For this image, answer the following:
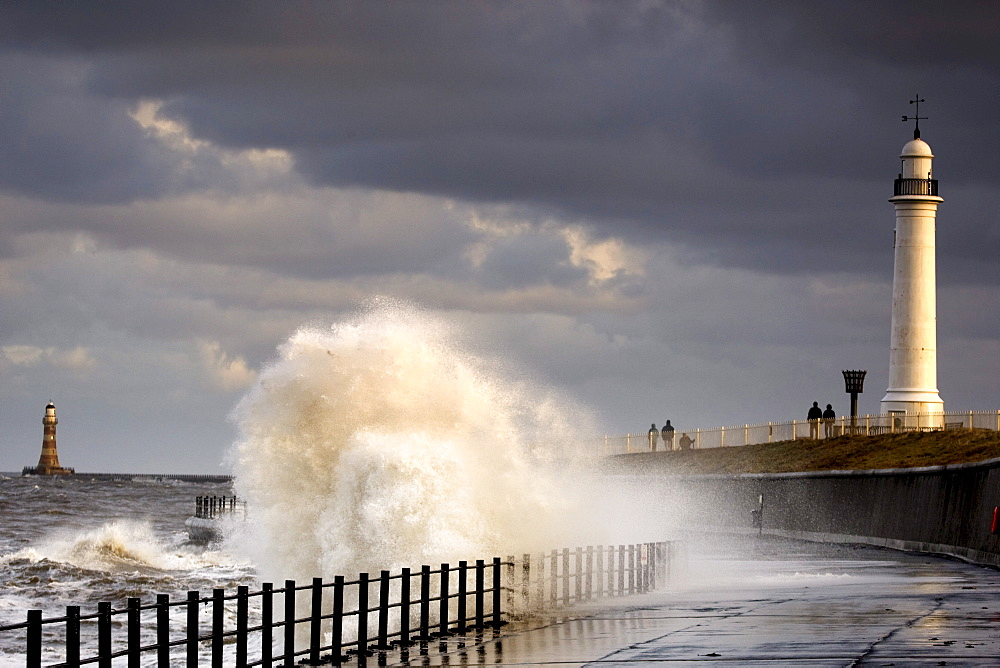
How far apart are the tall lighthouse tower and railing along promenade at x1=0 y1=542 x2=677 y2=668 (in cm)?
3661

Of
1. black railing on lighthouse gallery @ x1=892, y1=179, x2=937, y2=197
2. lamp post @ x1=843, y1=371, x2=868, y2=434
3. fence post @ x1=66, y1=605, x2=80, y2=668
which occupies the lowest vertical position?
fence post @ x1=66, y1=605, x2=80, y2=668

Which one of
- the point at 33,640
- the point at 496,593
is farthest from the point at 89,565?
the point at 33,640

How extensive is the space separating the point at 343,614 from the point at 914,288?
51.0 m

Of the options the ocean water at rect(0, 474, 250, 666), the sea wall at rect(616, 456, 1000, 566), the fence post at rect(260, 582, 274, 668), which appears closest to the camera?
the fence post at rect(260, 582, 274, 668)

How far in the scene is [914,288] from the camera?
6244 centimetres

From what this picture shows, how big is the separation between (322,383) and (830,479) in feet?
59.1

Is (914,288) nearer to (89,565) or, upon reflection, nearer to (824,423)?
(824,423)

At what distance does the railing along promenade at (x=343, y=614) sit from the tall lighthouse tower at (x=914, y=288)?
36.6 m

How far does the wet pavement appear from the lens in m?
13.9

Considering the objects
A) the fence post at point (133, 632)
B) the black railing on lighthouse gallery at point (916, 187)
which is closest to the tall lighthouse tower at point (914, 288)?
the black railing on lighthouse gallery at point (916, 187)

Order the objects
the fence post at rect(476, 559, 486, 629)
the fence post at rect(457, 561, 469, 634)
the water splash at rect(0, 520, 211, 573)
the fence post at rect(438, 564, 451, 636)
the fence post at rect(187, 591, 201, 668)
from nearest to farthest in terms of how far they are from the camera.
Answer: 1. the fence post at rect(187, 591, 201, 668)
2. the fence post at rect(438, 564, 451, 636)
3. the fence post at rect(457, 561, 469, 634)
4. the fence post at rect(476, 559, 486, 629)
5. the water splash at rect(0, 520, 211, 573)

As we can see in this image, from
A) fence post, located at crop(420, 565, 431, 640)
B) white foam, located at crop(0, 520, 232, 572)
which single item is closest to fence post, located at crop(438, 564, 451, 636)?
fence post, located at crop(420, 565, 431, 640)

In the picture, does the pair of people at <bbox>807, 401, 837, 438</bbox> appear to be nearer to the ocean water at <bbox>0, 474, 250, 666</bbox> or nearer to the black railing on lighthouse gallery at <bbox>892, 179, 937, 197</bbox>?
the black railing on lighthouse gallery at <bbox>892, 179, 937, 197</bbox>

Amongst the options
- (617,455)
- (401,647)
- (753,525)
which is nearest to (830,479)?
(753,525)
